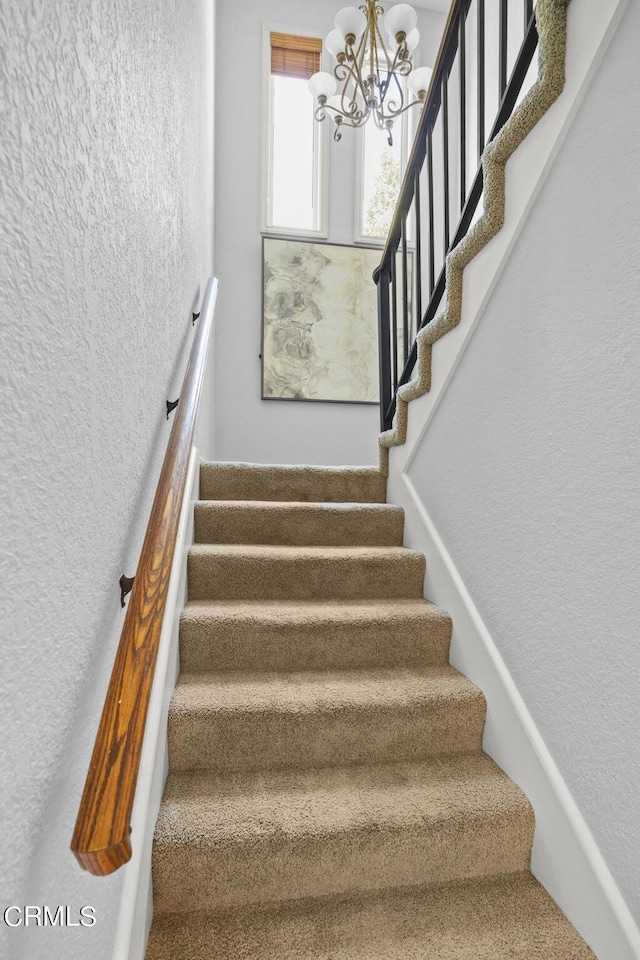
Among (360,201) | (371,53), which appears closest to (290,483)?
(371,53)

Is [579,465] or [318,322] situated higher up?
[318,322]

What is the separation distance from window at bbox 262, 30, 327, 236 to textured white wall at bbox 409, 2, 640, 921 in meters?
2.73

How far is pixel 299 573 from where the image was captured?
1822 millimetres

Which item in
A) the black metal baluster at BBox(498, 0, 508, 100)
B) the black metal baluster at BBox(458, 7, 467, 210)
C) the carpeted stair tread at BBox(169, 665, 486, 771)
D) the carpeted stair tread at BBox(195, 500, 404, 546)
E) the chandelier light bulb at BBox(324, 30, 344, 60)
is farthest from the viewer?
the chandelier light bulb at BBox(324, 30, 344, 60)

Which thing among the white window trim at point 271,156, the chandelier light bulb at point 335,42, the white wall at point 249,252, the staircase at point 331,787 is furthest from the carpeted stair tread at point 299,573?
the white window trim at point 271,156

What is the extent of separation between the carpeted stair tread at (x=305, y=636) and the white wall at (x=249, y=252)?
213cm

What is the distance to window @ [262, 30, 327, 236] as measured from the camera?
3.70 m

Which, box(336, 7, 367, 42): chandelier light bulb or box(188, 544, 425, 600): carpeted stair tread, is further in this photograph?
box(336, 7, 367, 42): chandelier light bulb

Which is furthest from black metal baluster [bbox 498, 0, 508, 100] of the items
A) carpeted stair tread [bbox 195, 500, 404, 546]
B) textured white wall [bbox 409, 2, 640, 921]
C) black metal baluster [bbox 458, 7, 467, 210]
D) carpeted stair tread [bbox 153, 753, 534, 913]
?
carpeted stair tread [bbox 153, 753, 534, 913]

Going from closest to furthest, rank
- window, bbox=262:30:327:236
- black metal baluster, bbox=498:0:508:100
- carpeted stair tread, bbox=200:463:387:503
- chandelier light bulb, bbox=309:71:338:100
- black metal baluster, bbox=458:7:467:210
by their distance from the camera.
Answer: black metal baluster, bbox=498:0:508:100 → black metal baluster, bbox=458:7:467:210 → carpeted stair tread, bbox=200:463:387:503 → chandelier light bulb, bbox=309:71:338:100 → window, bbox=262:30:327:236

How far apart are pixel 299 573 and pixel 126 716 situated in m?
1.23

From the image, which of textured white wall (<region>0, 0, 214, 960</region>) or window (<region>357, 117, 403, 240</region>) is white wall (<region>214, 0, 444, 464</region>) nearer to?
window (<region>357, 117, 403, 240</region>)

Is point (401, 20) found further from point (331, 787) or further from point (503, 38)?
point (331, 787)

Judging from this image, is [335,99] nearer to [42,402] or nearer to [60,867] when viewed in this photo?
[42,402]
